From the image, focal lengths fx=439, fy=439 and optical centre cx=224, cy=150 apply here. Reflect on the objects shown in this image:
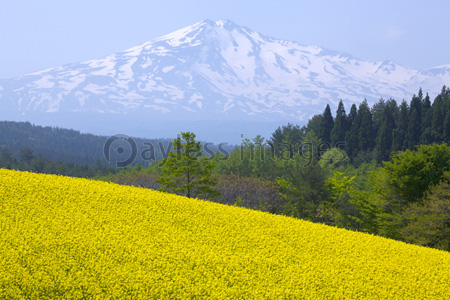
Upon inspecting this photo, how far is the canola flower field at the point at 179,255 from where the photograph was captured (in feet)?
35.2

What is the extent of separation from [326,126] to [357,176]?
1301 inches

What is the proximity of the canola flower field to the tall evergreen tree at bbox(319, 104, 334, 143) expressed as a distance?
95330mm

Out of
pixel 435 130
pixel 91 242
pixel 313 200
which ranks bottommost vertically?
pixel 313 200

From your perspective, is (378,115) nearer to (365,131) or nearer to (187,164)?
(365,131)

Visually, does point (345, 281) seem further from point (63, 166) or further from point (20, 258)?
point (63, 166)

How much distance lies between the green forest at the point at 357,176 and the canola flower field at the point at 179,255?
17172mm

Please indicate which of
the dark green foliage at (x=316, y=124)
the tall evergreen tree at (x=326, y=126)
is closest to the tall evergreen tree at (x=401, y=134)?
the tall evergreen tree at (x=326, y=126)

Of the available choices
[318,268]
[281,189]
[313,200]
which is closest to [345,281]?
[318,268]

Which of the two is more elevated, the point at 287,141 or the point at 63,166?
the point at 287,141

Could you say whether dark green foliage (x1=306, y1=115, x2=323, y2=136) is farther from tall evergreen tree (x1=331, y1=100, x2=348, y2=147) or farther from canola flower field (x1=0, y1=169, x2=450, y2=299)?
canola flower field (x1=0, y1=169, x2=450, y2=299)

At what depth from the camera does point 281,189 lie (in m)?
63.0

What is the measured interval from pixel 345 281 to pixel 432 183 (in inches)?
1029

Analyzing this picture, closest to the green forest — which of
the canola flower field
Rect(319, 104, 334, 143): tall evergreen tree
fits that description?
Rect(319, 104, 334, 143): tall evergreen tree

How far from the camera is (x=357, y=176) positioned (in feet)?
263
